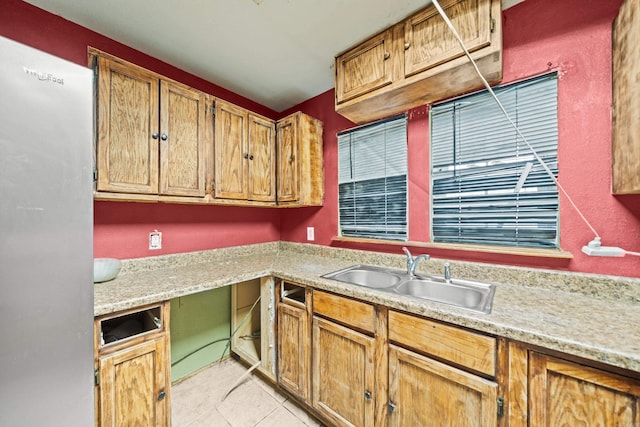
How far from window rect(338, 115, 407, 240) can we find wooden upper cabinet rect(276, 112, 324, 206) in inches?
8.8

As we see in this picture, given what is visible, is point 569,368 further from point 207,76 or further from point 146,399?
point 207,76

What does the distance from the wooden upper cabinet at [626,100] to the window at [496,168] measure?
8.5 inches

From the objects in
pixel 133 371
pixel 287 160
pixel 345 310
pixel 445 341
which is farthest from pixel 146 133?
pixel 445 341

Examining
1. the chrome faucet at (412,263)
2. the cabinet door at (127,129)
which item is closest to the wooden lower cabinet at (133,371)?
the cabinet door at (127,129)

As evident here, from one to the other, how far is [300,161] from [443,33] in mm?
1312

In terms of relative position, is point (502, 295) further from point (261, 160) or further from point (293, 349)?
point (261, 160)

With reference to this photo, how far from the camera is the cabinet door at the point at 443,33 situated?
3.85ft

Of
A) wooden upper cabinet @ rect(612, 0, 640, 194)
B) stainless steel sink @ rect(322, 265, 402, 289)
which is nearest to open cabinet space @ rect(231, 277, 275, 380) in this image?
stainless steel sink @ rect(322, 265, 402, 289)

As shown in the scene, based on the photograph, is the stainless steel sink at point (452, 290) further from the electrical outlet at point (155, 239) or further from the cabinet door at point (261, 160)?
the electrical outlet at point (155, 239)

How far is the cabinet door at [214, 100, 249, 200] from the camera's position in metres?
1.85

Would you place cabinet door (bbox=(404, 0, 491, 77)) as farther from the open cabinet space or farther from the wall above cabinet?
the open cabinet space

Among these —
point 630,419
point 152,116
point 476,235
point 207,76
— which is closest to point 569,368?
point 630,419

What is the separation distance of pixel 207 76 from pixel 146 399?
226cm

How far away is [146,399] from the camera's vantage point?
1.18m
